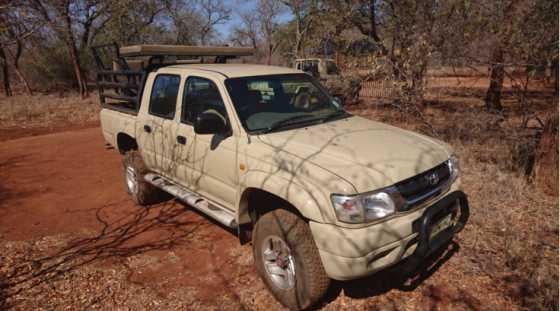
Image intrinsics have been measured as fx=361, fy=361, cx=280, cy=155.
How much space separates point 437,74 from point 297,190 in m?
5.20

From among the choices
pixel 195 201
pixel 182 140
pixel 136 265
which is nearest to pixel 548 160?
pixel 195 201

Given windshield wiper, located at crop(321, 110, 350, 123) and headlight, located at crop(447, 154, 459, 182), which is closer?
headlight, located at crop(447, 154, 459, 182)

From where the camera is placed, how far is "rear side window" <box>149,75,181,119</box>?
13.3ft

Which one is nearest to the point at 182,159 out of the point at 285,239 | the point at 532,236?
the point at 285,239

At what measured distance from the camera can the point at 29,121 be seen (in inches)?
472

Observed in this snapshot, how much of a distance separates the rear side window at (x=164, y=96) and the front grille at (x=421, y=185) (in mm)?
2598

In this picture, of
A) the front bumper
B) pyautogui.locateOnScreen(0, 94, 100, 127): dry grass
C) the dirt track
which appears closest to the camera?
the front bumper

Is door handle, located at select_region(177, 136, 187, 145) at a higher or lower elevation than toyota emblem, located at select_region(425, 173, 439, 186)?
higher

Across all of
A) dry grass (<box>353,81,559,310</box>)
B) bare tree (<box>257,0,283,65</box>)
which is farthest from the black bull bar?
bare tree (<box>257,0,283,65</box>)

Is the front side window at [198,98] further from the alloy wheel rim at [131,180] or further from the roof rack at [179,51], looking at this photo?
the alloy wheel rim at [131,180]

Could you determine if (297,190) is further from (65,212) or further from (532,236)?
(65,212)

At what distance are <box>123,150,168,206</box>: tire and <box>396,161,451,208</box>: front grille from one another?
3427mm

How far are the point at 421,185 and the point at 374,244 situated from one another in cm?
66

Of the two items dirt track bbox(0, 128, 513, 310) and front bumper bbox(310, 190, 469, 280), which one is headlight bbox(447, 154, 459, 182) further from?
dirt track bbox(0, 128, 513, 310)
